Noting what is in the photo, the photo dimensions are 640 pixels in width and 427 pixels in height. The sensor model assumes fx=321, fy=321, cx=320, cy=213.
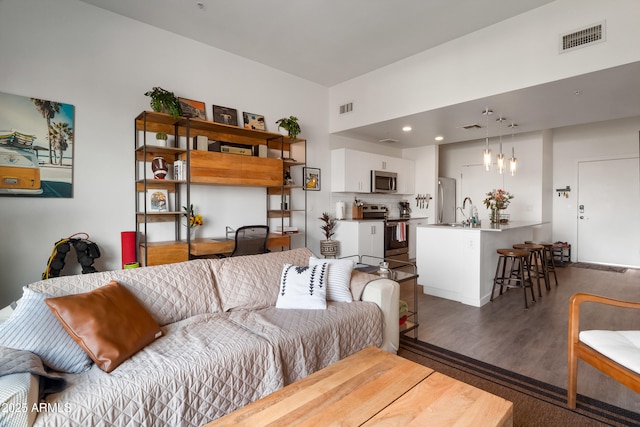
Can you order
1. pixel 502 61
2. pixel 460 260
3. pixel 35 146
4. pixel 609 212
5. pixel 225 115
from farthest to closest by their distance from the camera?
pixel 609 212
pixel 225 115
pixel 460 260
pixel 502 61
pixel 35 146

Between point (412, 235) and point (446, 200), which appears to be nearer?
point (412, 235)

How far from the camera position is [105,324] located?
1.59m

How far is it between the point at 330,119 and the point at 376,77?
1042 millimetres

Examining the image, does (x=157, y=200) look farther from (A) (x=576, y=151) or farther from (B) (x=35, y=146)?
(A) (x=576, y=151)

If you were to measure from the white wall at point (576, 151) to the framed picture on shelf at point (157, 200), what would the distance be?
24.4 ft

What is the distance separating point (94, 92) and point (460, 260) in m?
4.39

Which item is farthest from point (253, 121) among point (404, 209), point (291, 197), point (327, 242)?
Result: point (404, 209)

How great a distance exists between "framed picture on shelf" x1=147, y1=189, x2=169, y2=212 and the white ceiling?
1834 millimetres

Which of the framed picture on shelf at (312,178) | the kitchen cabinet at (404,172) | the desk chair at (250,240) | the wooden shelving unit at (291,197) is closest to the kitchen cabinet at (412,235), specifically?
the kitchen cabinet at (404,172)

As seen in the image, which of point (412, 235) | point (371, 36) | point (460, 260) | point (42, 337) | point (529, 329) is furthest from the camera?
point (412, 235)

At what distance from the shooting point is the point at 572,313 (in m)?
1.87

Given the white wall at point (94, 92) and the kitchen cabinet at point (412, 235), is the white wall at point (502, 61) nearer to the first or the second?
the white wall at point (94, 92)

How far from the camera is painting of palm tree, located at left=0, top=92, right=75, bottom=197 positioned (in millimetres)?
2748

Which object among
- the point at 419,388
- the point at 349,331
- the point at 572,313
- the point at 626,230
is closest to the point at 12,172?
the point at 349,331
